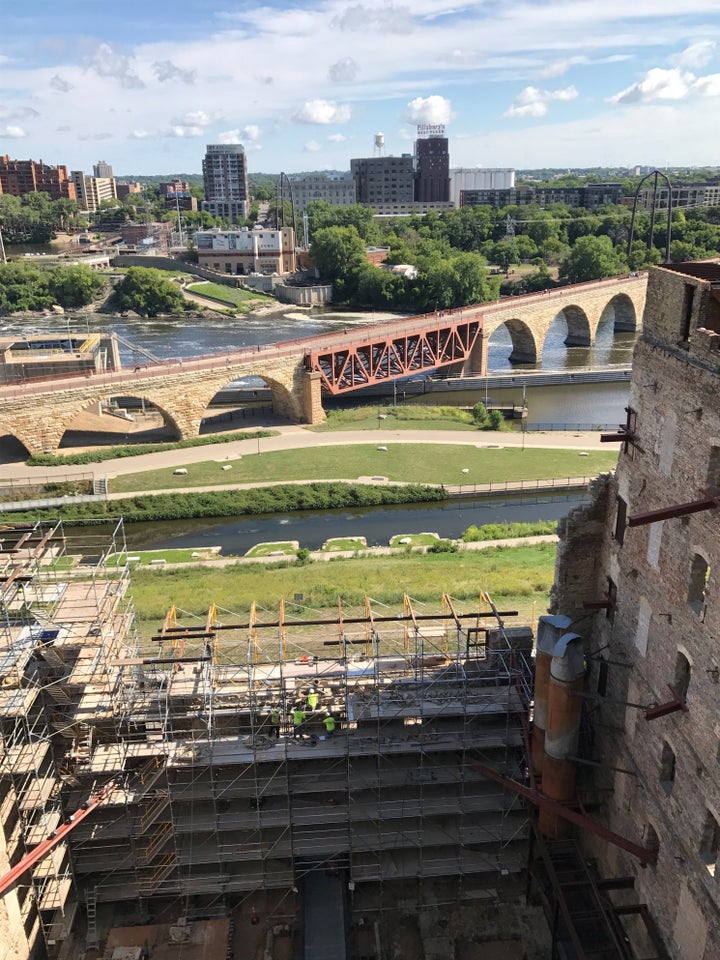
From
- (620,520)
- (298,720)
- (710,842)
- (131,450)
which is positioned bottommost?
(131,450)

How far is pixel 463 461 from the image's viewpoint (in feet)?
167

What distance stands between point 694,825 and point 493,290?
98400mm

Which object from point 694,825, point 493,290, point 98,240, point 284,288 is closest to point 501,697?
point 694,825

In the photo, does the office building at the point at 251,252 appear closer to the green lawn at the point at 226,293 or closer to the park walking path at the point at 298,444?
the green lawn at the point at 226,293

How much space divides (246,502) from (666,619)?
32445mm

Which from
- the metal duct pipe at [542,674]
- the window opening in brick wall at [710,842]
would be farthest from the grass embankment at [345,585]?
the window opening in brick wall at [710,842]

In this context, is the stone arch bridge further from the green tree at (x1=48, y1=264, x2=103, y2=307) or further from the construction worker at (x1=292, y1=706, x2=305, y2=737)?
the green tree at (x1=48, y1=264, x2=103, y2=307)

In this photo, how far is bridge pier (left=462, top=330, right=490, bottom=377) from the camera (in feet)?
252

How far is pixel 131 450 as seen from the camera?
53.3 metres

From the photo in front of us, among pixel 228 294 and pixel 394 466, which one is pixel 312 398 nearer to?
pixel 394 466

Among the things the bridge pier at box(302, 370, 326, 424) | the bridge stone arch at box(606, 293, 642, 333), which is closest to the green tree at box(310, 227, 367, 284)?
the bridge stone arch at box(606, 293, 642, 333)

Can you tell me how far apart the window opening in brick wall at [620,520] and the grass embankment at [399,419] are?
1598 inches

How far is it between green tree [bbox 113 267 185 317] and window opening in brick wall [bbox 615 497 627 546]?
110 meters

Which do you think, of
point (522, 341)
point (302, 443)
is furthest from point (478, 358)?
point (302, 443)
